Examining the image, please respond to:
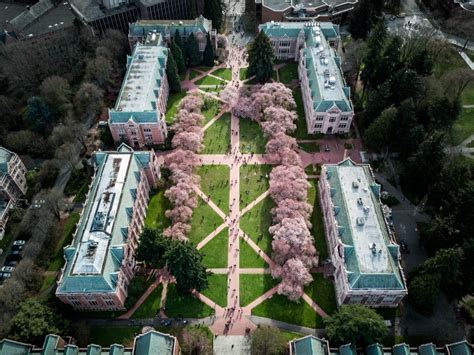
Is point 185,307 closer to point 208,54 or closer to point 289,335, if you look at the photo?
point 289,335

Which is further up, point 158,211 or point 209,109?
point 209,109

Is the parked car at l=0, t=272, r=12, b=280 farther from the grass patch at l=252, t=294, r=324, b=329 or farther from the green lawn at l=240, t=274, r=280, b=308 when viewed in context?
the grass patch at l=252, t=294, r=324, b=329

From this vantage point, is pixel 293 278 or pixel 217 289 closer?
pixel 293 278

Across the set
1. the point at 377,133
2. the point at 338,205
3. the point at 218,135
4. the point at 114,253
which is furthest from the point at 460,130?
the point at 114,253

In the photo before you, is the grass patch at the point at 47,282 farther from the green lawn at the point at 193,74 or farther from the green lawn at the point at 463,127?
the green lawn at the point at 463,127

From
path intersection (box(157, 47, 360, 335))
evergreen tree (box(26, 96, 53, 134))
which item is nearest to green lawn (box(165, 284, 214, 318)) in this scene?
path intersection (box(157, 47, 360, 335))

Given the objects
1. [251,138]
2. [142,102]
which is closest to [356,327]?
[251,138]

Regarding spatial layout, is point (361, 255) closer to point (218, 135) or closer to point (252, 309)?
point (252, 309)

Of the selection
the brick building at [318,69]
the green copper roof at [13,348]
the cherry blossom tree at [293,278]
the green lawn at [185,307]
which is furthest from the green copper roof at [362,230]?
the green copper roof at [13,348]
